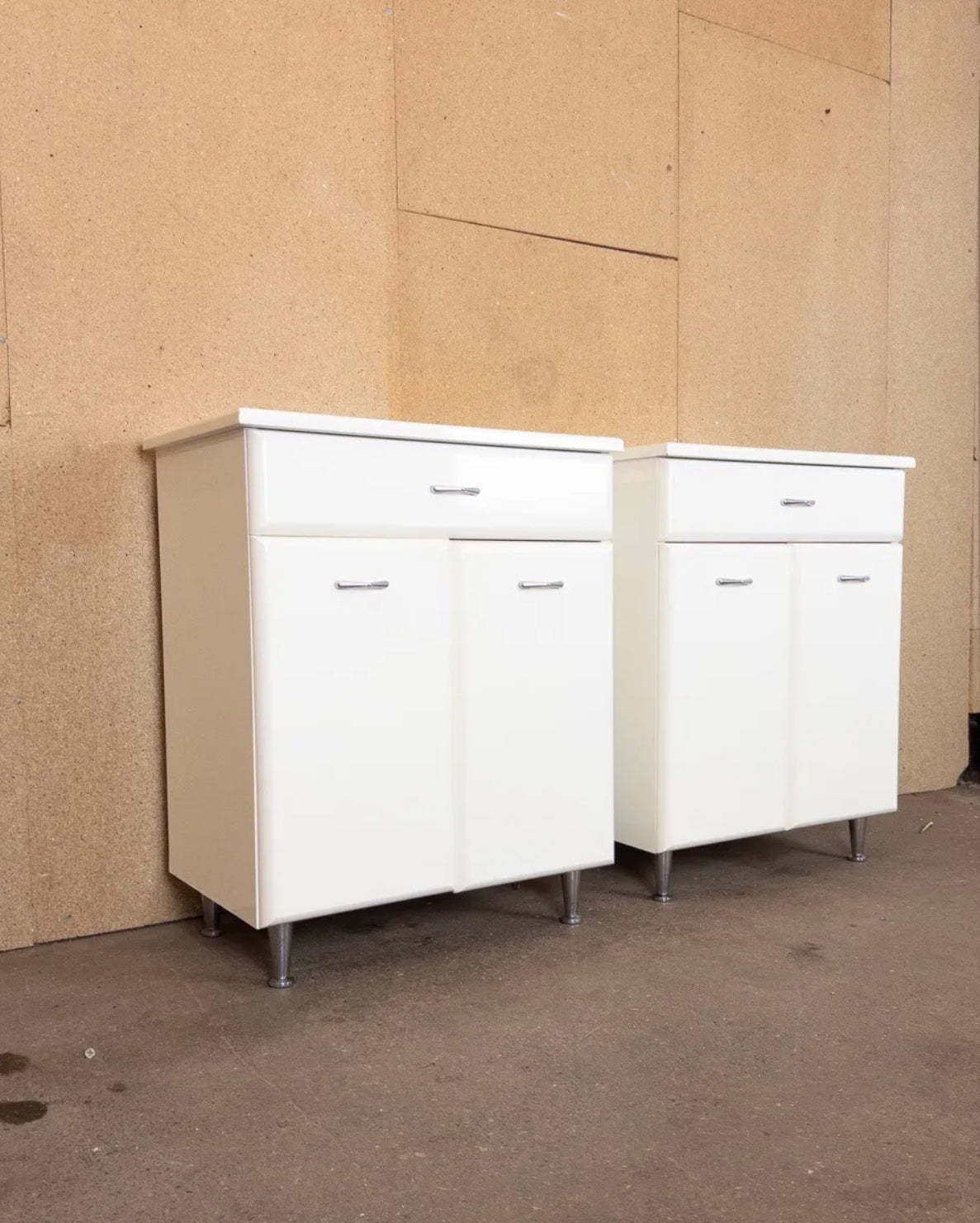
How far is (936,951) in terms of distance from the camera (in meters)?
1.84

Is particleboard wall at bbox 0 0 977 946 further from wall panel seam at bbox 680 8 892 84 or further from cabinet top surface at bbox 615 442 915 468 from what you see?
cabinet top surface at bbox 615 442 915 468

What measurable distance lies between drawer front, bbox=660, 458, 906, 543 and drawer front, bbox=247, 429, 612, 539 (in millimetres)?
179

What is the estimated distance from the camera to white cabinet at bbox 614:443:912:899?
2084 mm

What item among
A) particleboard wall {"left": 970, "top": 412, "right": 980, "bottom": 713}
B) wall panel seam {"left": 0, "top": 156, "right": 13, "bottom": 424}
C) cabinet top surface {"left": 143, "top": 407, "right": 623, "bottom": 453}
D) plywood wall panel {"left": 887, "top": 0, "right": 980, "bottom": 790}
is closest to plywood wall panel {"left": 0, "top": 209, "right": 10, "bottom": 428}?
wall panel seam {"left": 0, "top": 156, "right": 13, "bottom": 424}

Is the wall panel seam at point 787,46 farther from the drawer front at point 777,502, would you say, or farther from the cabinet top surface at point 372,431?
the cabinet top surface at point 372,431

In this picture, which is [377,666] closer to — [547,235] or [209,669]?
[209,669]

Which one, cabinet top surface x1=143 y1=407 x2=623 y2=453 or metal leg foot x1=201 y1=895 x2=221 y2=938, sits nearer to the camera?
cabinet top surface x1=143 y1=407 x2=623 y2=453

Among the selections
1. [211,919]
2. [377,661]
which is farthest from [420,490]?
[211,919]

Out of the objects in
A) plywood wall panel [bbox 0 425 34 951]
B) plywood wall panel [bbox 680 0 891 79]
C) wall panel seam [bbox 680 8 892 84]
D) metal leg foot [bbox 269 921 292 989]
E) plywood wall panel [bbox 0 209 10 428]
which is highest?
plywood wall panel [bbox 680 0 891 79]

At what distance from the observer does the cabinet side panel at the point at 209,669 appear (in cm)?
165

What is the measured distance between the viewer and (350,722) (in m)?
1.69

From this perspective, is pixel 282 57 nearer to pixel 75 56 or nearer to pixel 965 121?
pixel 75 56

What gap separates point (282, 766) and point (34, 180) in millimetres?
1096

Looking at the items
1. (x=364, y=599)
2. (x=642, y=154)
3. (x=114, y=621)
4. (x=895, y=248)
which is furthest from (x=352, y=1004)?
(x=895, y=248)
